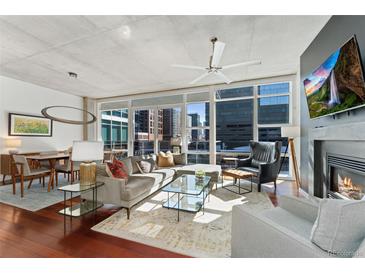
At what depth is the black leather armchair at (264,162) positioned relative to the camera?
364 cm

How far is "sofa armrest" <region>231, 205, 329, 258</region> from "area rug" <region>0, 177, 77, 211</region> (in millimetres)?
3151

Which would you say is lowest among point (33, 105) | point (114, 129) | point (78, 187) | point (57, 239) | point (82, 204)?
point (57, 239)

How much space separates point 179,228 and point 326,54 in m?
3.33

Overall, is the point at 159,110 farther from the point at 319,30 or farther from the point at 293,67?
the point at 319,30

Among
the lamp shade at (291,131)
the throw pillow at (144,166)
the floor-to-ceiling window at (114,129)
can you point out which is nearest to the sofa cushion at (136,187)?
the throw pillow at (144,166)

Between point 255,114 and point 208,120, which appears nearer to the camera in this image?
point 255,114

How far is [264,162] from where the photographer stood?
4.21 metres

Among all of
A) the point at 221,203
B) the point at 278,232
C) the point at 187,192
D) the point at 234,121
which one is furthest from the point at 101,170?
the point at 234,121

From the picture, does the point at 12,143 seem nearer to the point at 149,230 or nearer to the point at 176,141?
the point at 176,141

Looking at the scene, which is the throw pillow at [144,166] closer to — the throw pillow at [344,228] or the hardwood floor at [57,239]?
the hardwood floor at [57,239]

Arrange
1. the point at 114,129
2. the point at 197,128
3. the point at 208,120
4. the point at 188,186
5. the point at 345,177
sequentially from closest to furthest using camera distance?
the point at 345,177, the point at 188,186, the point at 208,120, the point at 197,128, the point at 114,129

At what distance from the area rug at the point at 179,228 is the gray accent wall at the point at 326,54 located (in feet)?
4.25

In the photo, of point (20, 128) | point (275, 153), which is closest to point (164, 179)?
point (275, 153)
